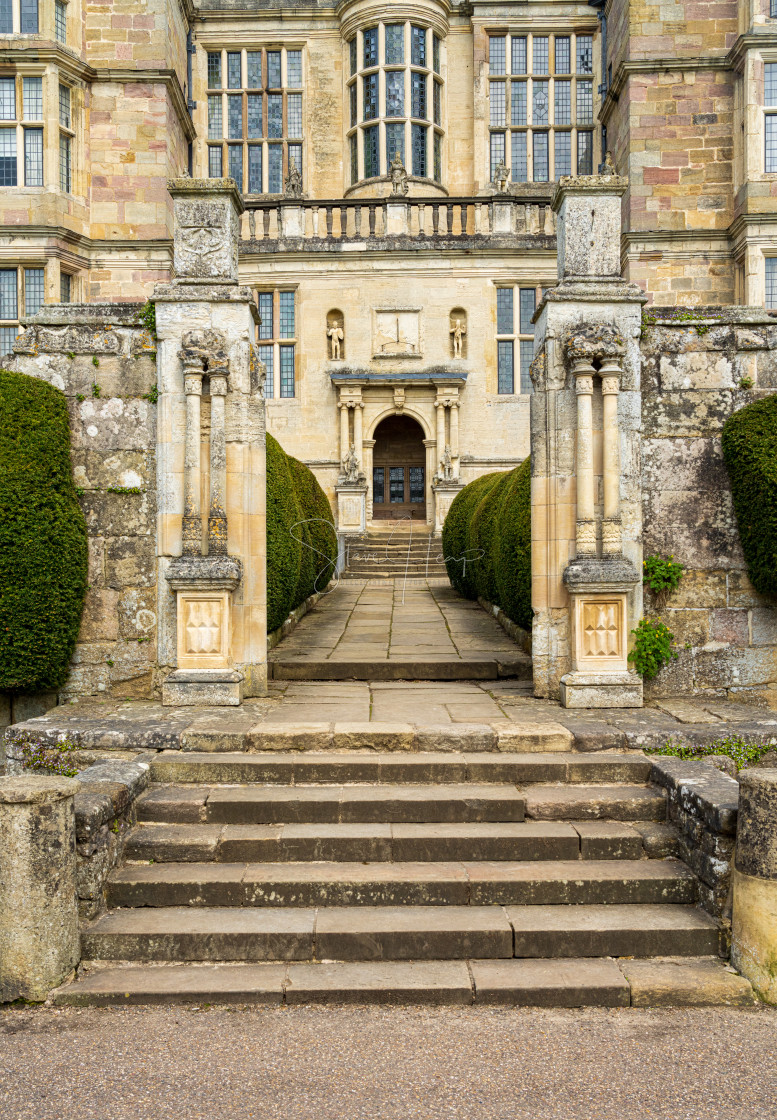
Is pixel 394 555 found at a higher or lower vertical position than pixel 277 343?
lower

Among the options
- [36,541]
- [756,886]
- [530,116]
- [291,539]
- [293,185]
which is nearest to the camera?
[756,886]

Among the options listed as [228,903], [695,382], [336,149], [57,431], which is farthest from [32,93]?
[228,903]

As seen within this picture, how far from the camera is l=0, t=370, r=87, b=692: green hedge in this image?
589 centimetres

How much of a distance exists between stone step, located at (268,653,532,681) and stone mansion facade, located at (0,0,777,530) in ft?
37.9

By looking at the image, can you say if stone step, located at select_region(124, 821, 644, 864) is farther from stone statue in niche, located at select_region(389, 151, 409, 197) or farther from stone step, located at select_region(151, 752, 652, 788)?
stone statue in niche, located at select_region(389, 151, 409, 197)

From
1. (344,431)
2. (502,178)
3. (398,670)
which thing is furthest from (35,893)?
(502,178)

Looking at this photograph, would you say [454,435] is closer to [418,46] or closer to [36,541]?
[418,46]

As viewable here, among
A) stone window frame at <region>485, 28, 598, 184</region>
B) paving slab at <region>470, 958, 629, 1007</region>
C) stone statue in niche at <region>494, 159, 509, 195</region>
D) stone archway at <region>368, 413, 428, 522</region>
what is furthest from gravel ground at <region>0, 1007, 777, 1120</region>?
stone window frame at <region>485, 28, 598, 184</region>

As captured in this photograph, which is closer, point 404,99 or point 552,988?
point 552,988

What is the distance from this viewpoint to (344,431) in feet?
64.3

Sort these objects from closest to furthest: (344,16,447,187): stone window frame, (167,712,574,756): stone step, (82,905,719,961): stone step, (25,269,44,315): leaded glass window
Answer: (82,905,719,961): stone step → (167,712,574,756): stone step → (25,269,44,315): leaded glass window → (344,16,447,187): stone window frame

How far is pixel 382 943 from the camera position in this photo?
383 cm

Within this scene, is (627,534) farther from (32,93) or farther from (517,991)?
(32,93)

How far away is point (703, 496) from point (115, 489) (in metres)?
4.47
